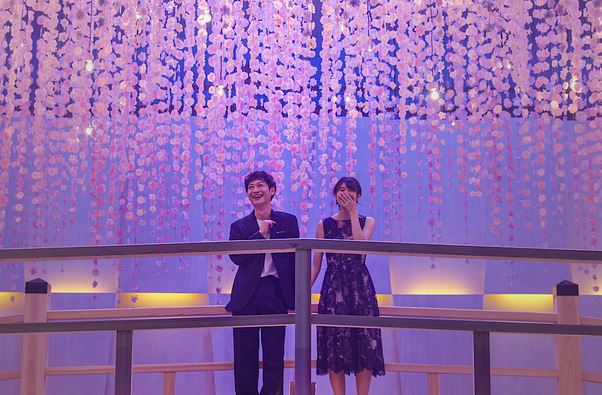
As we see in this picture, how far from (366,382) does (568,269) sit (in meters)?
2.60

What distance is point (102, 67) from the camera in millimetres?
5660

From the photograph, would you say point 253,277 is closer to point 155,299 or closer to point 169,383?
point 169,383

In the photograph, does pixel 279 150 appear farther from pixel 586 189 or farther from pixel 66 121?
pixel 586 189

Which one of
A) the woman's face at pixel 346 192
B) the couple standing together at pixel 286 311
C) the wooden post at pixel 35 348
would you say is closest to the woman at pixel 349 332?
the couple standing together at pixel 286 311

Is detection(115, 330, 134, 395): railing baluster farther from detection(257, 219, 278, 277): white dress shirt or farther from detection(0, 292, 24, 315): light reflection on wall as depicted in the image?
detection(0, 292, 24, 315): light reflection on wall

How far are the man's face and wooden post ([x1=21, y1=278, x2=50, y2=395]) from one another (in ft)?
3.23

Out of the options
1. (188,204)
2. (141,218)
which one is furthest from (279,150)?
(141,218)

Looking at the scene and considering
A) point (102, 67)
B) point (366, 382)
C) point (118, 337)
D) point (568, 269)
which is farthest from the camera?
point (102, 67)

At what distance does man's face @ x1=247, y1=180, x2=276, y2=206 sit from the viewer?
3578mm

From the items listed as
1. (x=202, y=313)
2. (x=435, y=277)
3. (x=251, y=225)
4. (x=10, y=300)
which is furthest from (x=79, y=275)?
(x=435, y=277)

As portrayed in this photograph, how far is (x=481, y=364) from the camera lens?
2.02 metres

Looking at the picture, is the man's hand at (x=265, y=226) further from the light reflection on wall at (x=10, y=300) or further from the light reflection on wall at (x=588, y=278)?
the light reflection on wall at (x=588, y=278)

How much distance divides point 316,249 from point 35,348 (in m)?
1.64

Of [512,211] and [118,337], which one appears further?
[512,211]
